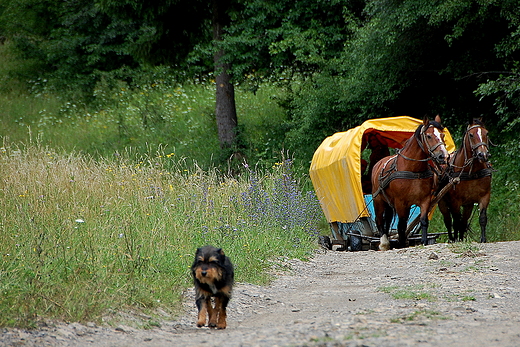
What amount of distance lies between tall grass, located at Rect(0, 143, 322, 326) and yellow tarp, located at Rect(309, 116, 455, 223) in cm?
91

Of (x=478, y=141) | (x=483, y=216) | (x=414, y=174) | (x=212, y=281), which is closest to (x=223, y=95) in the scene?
(x=414, y=174)

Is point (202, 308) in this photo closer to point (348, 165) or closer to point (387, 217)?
point (348, 165)

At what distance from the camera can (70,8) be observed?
35031 mm

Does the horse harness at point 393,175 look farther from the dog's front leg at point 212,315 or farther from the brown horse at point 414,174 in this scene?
the dog's front leg at point 212,315

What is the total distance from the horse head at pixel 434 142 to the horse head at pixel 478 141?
24.9 inches

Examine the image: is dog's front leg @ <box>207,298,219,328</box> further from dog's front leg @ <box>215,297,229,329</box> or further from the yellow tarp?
the yellow tarp

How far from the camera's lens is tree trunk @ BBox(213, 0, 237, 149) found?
2498 cm

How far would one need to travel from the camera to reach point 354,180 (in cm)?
1461

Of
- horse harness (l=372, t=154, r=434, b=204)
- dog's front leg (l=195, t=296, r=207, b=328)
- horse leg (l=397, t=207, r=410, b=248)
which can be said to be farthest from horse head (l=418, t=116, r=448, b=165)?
dog's front leg (l=195, t=296, r=207, b=328)

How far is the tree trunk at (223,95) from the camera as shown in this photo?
984 inches

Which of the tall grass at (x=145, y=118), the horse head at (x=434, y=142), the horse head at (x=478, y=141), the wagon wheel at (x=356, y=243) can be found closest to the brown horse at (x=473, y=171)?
the horse head at (x=478, y=141)

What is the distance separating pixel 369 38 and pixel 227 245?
43.1 feet

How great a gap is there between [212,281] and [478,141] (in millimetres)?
8331

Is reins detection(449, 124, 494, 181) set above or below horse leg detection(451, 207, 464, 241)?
above
